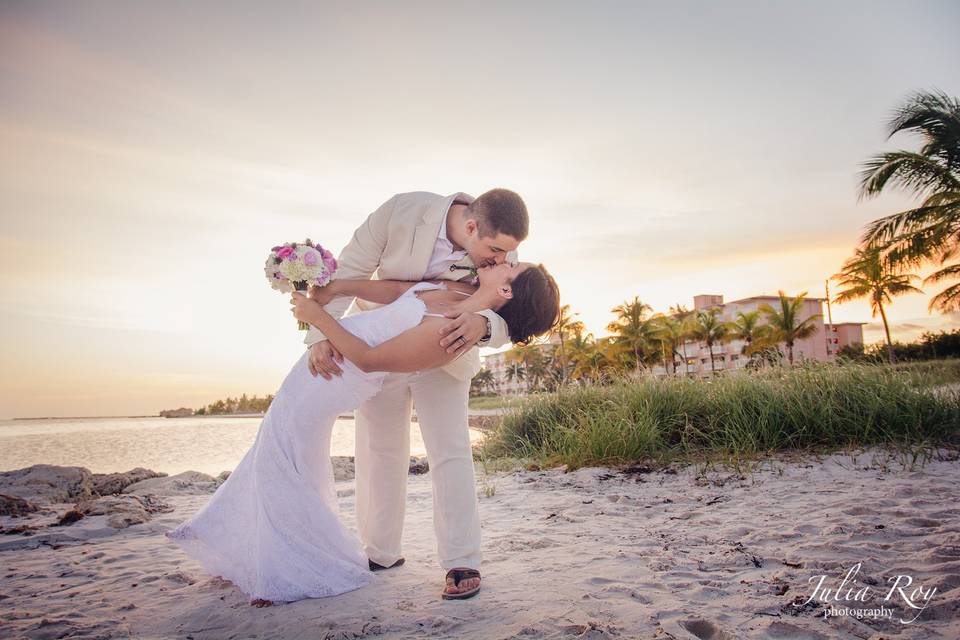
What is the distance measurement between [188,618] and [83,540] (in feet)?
7.74

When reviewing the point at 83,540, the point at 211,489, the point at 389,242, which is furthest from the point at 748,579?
the point at 211,489

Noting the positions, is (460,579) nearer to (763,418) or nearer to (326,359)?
(326,359)

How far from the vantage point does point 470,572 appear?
2908 mm

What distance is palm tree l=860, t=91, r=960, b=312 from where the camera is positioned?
17109 mm

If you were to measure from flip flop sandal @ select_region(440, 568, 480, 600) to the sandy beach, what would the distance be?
43mm

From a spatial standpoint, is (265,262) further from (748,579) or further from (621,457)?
(621,457)

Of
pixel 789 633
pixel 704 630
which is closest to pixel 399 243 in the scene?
pixel 704 630

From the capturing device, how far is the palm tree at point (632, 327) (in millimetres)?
47094

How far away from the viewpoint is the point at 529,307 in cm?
299

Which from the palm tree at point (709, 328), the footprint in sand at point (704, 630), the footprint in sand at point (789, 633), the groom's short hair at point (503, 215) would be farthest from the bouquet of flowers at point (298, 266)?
the palm tree at point (709, 328)

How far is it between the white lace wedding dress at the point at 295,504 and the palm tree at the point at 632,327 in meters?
45.6

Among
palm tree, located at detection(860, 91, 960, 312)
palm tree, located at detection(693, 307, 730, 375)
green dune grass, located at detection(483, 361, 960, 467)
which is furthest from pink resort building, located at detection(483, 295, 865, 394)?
green dune grass, located at detection(483, 361, 960, 467)

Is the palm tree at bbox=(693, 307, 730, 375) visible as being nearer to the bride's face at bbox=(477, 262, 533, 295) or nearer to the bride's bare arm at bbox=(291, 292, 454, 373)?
the bride's face at bbox=(477, 262, 533, 295)

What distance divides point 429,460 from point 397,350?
0.80 m
